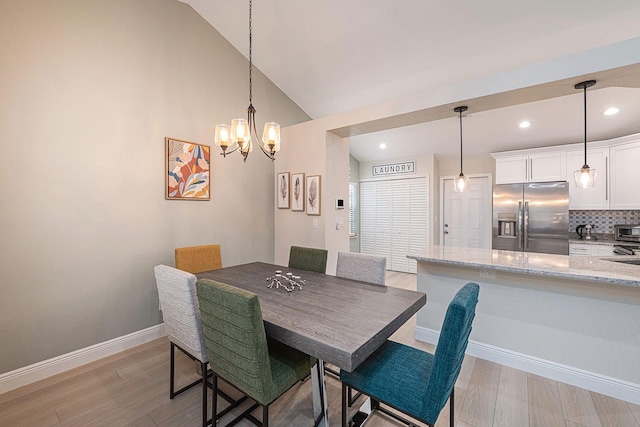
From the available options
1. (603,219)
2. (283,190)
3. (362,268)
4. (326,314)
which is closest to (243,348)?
(326,314)

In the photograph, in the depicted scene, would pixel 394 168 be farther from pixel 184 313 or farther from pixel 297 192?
pixel 184 313

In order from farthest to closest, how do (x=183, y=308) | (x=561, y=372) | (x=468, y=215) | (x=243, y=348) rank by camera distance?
(x=468, y=215), (x=561, y=372), (x=183, y=308), (x=243, y=348)

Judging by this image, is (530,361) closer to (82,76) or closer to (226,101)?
(226,101)

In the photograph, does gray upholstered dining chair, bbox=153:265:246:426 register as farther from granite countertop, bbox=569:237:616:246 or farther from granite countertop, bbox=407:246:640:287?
granite countertop, bbox=569:237:616:246

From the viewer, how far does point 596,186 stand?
3865 millimetres

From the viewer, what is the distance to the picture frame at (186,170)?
116 inches

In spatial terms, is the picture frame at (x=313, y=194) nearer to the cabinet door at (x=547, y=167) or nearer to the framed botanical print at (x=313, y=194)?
the framed botanical print at (x=313, y=194)

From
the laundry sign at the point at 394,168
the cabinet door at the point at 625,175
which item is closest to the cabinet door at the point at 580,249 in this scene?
the cabinet door at the point at 625,175

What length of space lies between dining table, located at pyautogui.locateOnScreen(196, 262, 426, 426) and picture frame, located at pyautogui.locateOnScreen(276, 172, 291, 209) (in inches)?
69.3

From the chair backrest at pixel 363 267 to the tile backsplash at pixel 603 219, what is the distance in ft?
13.6

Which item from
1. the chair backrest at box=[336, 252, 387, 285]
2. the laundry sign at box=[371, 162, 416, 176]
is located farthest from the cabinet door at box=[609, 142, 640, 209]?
the chair backrest at box=[336, 252, 387, 285]

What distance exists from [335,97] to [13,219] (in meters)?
3.71

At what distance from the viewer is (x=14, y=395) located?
2002 mm

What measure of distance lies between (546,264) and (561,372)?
840mm
